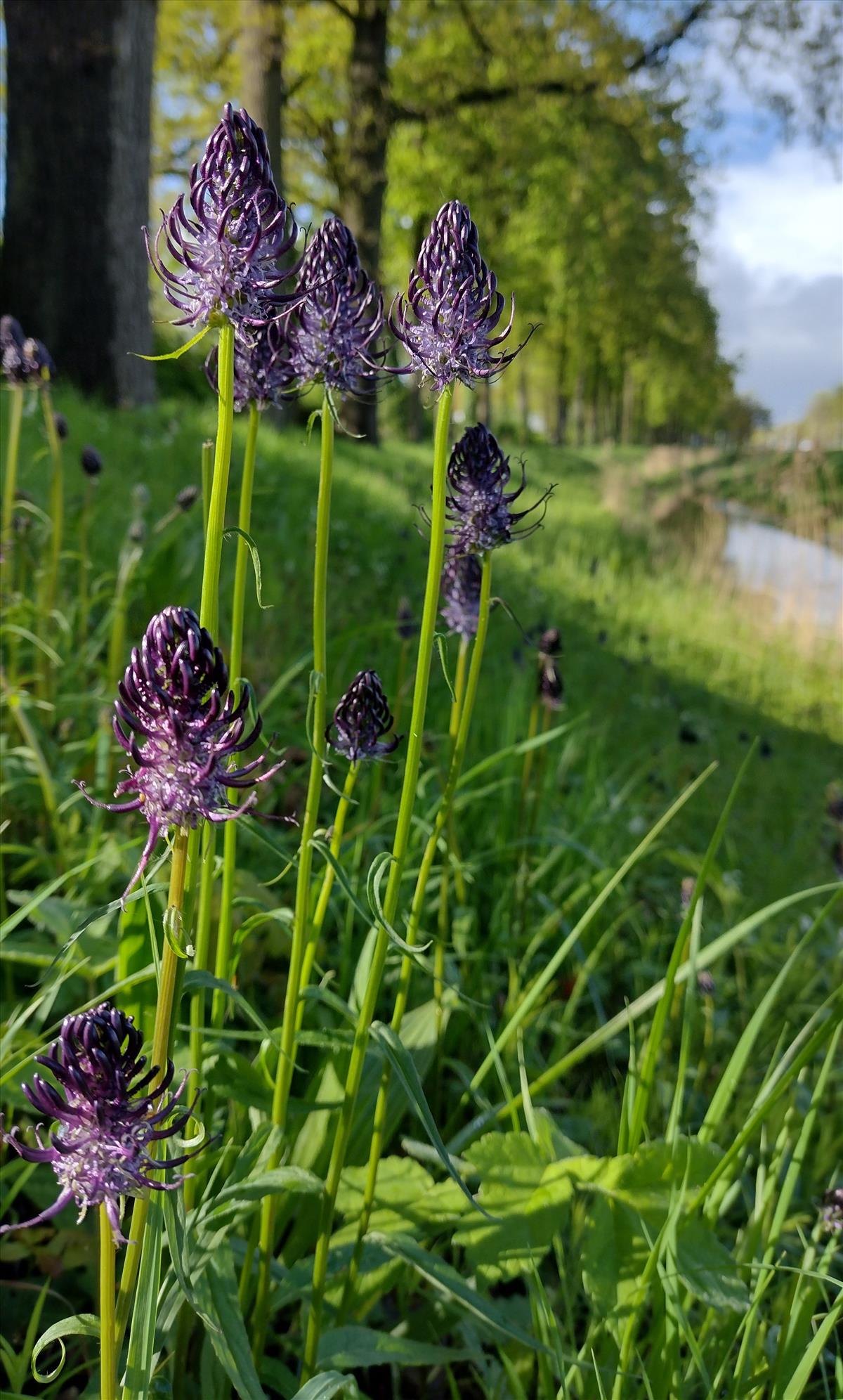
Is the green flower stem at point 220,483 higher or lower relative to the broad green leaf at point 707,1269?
higher

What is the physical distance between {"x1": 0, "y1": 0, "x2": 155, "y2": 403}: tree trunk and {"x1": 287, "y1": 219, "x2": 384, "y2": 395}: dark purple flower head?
24.1 feet

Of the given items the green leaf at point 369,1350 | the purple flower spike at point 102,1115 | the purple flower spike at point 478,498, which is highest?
the purple flower spike at point 478,498

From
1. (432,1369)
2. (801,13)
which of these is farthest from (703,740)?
(801,13)

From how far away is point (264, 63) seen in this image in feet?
37.9

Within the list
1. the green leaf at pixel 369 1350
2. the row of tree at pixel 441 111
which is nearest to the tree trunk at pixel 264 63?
the row of tree at pixel 441 111

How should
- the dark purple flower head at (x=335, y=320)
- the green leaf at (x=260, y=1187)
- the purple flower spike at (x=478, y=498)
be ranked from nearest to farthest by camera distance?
the green leaf at (x=260, y=1187)
the dark purple flower head at (x=335, y=320)
the purple flower spike at (x=478, y=498)

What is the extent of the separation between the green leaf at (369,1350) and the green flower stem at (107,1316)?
0.38 meters

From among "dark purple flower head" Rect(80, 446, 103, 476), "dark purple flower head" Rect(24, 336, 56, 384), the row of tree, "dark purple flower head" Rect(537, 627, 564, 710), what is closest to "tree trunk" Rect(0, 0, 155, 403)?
the row of tree

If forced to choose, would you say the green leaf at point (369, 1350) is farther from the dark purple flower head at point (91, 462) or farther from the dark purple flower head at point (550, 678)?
the dark purple flower head at point (91, 462)

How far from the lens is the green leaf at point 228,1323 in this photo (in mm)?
1026

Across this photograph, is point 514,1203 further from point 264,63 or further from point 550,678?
point 264,63

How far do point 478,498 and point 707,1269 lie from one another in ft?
3.71

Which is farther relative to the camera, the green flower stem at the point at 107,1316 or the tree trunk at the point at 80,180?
the tree trunk at the point at 80,180

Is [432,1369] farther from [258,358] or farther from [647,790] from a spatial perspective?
[647,790]
